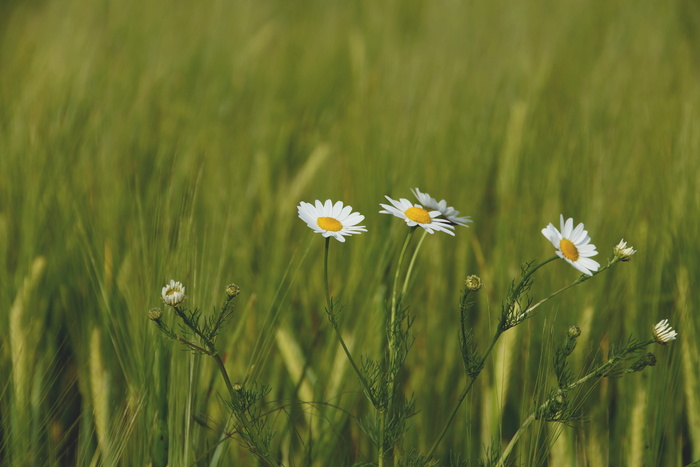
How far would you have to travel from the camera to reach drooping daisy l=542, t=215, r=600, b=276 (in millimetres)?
544

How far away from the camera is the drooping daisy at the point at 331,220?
1.84ft

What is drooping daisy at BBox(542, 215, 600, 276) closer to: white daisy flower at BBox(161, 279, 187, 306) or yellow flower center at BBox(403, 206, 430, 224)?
yellow flower center at BBox(403, 206, 430, 224)

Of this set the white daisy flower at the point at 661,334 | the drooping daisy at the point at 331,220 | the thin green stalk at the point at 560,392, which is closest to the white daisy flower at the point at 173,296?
the drooping daisy at the point at 331,220

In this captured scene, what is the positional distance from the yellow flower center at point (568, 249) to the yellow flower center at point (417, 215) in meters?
0.13

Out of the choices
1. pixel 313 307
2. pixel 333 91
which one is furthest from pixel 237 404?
pixel 333 91

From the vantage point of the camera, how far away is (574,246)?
1.96 feet

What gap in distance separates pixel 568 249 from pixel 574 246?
3cm

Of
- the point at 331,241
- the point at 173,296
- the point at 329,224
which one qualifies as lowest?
the point at 173,296

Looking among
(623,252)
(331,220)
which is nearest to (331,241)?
(331,220)

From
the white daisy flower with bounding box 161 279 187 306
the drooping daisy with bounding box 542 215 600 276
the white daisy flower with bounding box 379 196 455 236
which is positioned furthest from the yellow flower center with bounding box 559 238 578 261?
the white daisy flower with bounding box 161 279 187 306

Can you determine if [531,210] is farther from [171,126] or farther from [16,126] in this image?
[16,126]

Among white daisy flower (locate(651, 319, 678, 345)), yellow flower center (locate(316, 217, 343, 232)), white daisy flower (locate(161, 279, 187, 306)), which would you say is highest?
yellow flower center (locate(316, 217, 343, 232))

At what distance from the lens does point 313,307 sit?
3.36 feet

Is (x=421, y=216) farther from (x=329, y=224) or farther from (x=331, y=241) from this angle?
(x=331, y=241)
